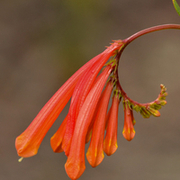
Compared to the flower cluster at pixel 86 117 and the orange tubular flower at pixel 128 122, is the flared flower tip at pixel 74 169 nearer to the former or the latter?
the flower cluster at pixel 86 117

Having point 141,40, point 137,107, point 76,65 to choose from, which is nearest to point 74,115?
point 137,107

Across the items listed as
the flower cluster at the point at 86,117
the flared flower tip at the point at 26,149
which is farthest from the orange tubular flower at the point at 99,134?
the flared flower tip at the point at 26,149

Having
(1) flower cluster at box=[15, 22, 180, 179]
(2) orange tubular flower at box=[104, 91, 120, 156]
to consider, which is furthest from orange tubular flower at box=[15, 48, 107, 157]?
(2) orange tubular flower at box=[104, 91, 120, 156]

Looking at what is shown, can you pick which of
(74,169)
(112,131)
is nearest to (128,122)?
(112,131)

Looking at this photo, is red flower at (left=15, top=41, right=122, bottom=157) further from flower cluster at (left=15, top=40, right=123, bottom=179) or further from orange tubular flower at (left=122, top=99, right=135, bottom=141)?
orange tubular flower at (left=122, top=99, right=135, bottom=141)

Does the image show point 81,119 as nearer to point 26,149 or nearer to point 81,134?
point 81,134

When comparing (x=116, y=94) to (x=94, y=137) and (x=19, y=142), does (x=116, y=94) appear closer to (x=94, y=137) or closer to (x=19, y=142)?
(x=94, y=137)
